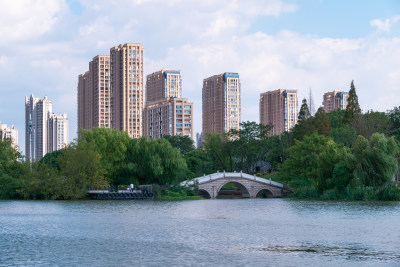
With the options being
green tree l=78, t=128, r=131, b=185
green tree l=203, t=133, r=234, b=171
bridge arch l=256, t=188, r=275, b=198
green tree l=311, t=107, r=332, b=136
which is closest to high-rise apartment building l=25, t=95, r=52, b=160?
green tree l=203, t=133, r=234, b=171

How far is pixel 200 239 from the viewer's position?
2255 cm

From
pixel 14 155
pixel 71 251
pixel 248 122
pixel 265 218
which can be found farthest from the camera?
pixel 248 122

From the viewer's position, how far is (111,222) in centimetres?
3005

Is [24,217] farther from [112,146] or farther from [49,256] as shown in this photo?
[112,146]

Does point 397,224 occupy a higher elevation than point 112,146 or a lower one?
lower

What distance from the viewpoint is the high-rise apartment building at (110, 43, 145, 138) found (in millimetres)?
115375

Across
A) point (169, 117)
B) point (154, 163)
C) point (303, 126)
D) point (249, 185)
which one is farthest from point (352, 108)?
point (169, 117)

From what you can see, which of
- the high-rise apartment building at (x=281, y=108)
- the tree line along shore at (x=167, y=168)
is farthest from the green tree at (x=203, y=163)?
the high-rise apartment building at (x=281, y=108)

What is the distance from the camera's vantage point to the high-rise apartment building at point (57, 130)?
555ft

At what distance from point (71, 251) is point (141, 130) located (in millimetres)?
106854

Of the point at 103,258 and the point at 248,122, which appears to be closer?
the point at 103,258

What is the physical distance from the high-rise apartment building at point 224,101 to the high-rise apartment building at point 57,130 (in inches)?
1944

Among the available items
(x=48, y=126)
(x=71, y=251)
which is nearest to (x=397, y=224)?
(x=71, y=251)

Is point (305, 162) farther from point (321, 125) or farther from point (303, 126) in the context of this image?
point (303, 126)
